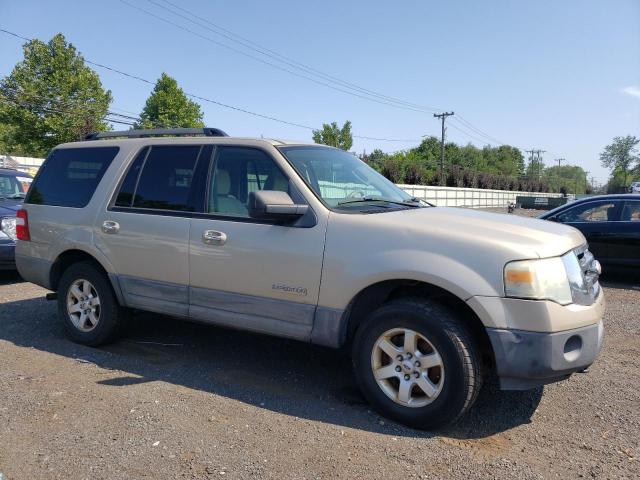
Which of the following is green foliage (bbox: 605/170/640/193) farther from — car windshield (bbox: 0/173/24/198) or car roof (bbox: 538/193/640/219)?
car windshield (bbox: 0/173/24/198)

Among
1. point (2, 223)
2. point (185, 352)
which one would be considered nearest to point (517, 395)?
point (185, 352)

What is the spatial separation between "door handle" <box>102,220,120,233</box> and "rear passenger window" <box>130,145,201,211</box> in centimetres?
26

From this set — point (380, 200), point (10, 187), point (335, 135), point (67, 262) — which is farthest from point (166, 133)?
point (335, 135)

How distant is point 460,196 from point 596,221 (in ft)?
125

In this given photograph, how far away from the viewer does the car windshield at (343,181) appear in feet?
12.8

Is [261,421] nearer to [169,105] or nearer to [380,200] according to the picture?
[380,200]

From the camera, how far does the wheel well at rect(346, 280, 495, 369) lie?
10.9 feet

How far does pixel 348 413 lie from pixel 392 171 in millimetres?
38816

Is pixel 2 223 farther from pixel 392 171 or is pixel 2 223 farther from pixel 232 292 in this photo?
pixel 392 171

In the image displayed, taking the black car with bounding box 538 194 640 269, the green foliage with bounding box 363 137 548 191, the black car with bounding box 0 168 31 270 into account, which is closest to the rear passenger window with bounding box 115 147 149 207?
the black car with bounding box 0 168 31 270

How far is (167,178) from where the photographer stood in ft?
14.7

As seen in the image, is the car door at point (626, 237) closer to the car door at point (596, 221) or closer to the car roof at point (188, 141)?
the car door at point (596, 221)

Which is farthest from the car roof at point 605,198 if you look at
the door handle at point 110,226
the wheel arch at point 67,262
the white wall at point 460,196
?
the white wall at point 460,196

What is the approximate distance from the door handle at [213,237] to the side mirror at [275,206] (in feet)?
1.27
